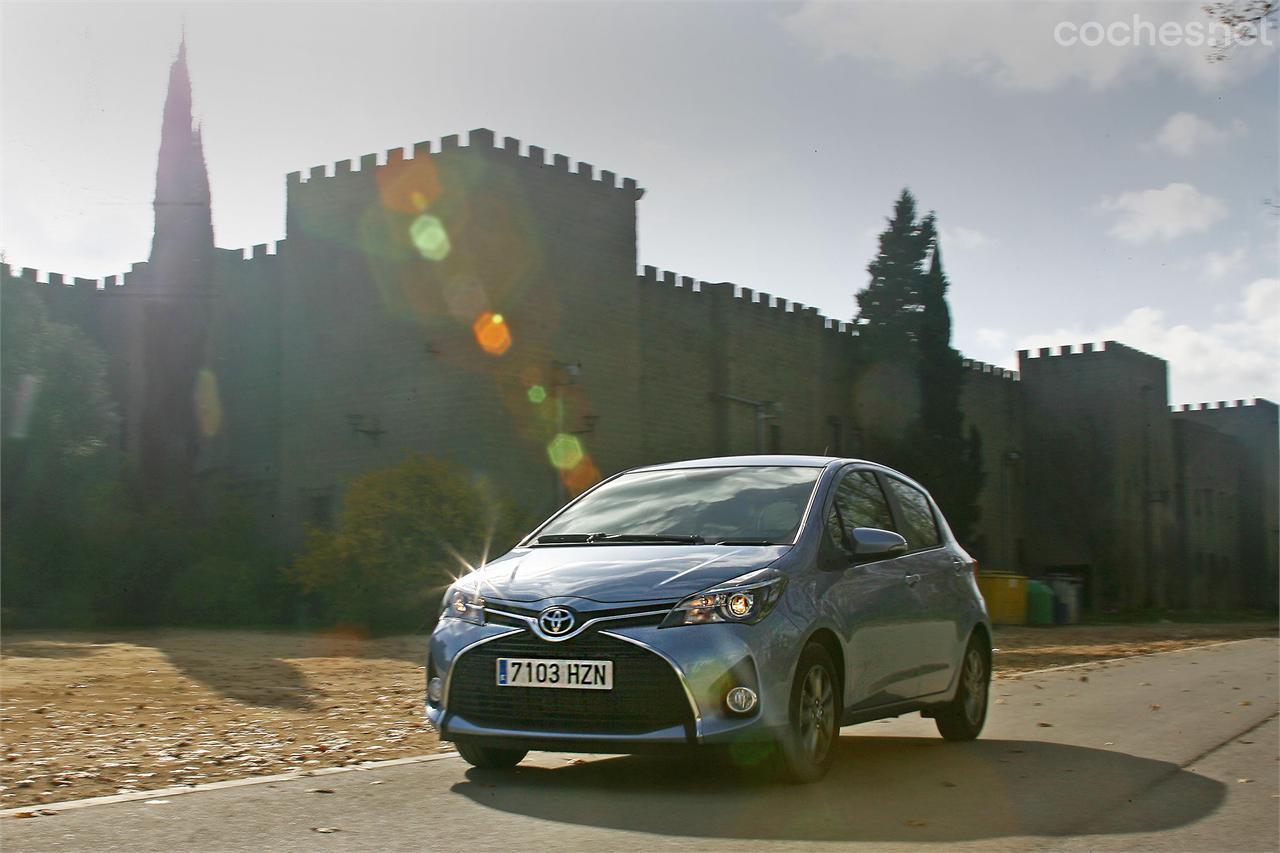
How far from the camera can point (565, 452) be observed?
37594 millimetres

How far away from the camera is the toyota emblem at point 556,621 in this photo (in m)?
7.01

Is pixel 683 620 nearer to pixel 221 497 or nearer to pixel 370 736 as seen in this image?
pixel 370 736

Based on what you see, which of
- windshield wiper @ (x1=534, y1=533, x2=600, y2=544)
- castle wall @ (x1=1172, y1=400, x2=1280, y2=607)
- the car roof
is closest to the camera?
windshield wiper @ (x1=534, y1=533, x2=600, y2=544)

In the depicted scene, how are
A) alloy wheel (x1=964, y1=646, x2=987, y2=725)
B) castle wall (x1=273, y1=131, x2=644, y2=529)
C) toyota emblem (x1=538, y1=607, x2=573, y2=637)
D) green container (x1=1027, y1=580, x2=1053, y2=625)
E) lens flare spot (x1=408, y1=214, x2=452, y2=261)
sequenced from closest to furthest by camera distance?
toyota emblem (x1=538, y1=607, x2=573, y2=637)
alloy wheel (x1=964, y1=646, x2=987, y2=725)
castle wall (x1=273, y1=131, x2=644, y2=529)
lens flare spot (x1=408, y1=214, x2=452, y2=261)
green container (x1=1027, y1=580, x2=1053, y2=625)

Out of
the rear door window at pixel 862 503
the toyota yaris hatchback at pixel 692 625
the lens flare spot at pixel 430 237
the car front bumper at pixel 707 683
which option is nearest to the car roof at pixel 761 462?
the toyota yaris hatchback at pixel 692 625

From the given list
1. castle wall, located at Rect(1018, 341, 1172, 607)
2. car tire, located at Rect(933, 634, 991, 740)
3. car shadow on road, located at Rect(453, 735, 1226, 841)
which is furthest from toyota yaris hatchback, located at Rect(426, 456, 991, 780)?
castle wall, located at Rect(1018, 341, 1172, 607)

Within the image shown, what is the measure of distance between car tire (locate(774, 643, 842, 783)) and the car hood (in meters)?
0.54

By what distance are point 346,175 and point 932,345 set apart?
68.3ft

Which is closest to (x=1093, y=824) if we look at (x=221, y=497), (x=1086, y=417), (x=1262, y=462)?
(x=221, y=497)

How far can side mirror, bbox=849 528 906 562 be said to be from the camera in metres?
7.88

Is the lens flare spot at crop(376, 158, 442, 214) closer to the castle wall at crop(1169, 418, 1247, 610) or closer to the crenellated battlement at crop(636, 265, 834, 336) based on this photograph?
the crenellated battlement at crop(636, 265, 834, 336)

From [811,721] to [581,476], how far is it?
30765mm

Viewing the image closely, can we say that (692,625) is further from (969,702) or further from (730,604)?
(969,702)

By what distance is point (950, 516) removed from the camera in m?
51.1
